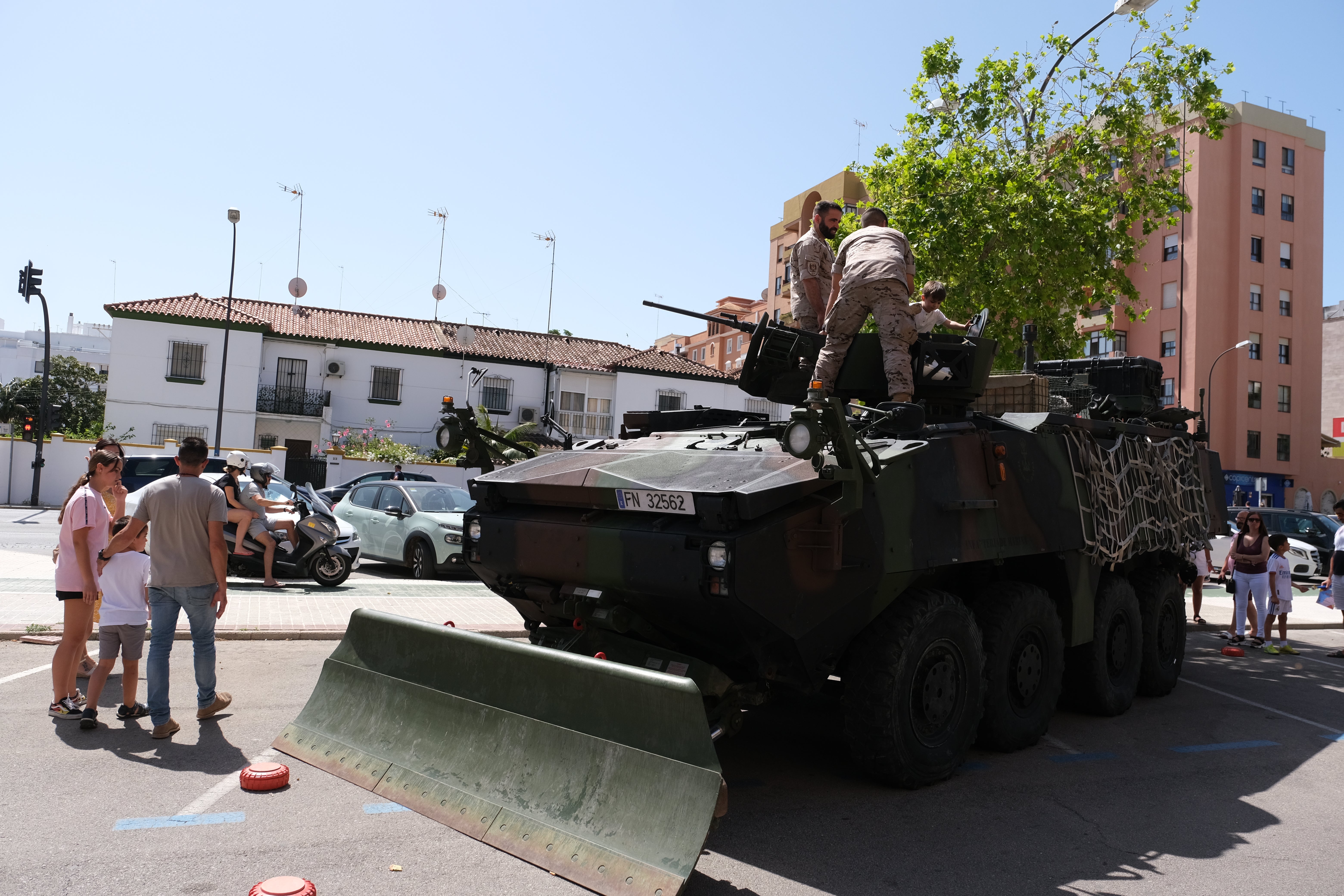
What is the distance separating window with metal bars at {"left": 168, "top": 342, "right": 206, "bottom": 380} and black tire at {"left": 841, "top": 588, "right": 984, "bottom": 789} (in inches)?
1302

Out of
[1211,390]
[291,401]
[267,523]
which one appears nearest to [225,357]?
[291,401]

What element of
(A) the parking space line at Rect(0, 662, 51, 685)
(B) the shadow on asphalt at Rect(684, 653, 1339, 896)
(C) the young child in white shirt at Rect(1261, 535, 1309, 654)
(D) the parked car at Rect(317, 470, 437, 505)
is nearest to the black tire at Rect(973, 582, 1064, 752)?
(B) the shadow on asphalt at Rect(684, 653, 1339, 896)

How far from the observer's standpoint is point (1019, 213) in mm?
14734

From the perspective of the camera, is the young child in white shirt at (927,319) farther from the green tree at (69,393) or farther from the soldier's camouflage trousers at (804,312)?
the green tree at (69,393)

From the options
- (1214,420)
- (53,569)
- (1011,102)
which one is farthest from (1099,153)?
(1214,420)

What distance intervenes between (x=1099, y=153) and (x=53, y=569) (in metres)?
15.7

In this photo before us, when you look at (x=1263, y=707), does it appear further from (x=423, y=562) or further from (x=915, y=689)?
(x=423, y=562)

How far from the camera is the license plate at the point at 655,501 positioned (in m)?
5.04

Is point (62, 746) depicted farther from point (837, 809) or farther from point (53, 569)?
point (53, 569)

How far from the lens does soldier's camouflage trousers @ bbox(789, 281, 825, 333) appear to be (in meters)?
8.19

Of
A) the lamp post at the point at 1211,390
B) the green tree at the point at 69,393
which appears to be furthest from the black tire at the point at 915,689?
the green tree at the point at 69,393

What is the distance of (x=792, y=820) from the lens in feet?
16.8

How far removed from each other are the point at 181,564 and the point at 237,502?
21.6 feet

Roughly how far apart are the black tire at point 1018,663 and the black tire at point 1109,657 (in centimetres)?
65
